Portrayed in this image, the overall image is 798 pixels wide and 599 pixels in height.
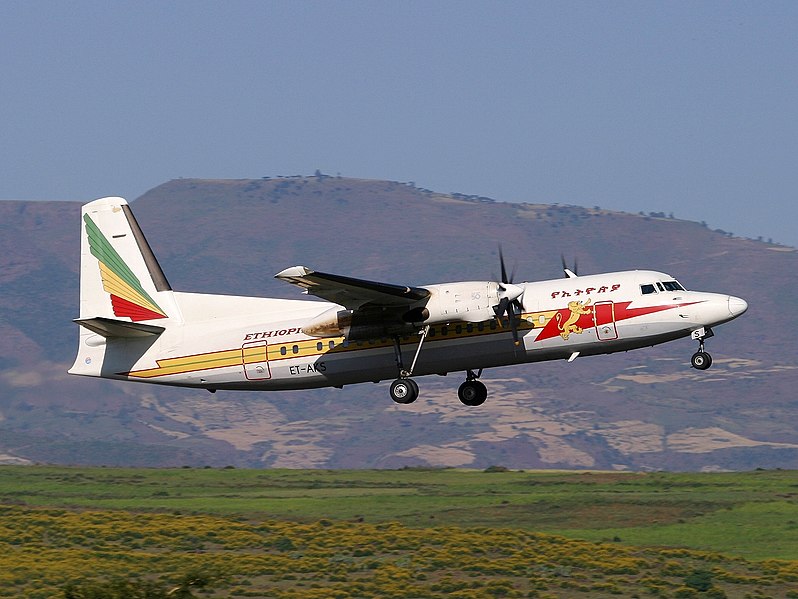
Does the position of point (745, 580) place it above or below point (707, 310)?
below

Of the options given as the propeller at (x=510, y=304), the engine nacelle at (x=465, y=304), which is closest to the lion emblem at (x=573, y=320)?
the propeller at (x=510, y=304)

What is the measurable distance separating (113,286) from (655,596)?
22.7 meters

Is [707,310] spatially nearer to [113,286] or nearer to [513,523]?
[113,286]

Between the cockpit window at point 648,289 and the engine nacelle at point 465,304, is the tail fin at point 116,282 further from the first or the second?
the cockpit window at point 648,289

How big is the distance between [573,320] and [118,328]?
12.9m

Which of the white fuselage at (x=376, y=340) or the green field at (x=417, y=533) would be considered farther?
the green field at (x=417, y=533)

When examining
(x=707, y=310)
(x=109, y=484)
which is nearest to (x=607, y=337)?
(x=707, y=310)

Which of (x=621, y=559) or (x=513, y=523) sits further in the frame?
(x=513, y=523)

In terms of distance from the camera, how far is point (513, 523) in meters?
77.3

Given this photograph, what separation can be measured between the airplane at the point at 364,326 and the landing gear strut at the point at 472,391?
48 mm

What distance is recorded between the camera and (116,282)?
38.0 metres

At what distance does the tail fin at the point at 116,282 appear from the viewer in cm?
3731

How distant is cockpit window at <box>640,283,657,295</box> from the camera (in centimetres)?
3366

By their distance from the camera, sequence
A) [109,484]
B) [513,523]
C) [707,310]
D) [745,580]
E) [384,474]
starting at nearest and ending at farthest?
[707,310]
[745,580]
[513,523]
[109,484]
[384,474]
